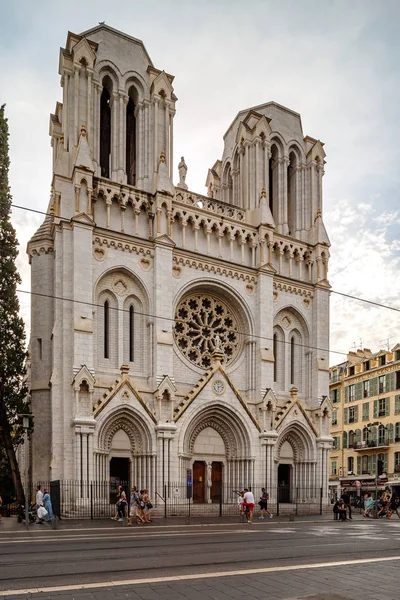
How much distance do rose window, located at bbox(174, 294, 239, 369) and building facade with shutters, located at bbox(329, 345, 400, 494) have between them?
2203cm

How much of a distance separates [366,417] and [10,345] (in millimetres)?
37411

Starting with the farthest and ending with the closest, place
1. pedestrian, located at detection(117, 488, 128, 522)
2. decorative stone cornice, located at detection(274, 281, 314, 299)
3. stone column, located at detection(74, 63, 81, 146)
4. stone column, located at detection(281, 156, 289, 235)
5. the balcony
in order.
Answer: the balcony → stone column, located at detection(281, 156, 289, 235) → decorative stone cornice, located at detection(274, 281, 314, 299) → stone column, located at detection(74, 63, 81, 146) → pedestrian, located at detection(117, 488, 128, 522)

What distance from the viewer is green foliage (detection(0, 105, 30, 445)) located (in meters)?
28.1

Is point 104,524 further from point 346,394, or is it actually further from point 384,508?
point 346,394

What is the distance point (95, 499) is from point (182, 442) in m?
5.11

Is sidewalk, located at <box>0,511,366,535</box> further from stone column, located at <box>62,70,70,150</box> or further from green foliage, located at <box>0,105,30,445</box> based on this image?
stone column, located at <box>62,70,70,150</box>

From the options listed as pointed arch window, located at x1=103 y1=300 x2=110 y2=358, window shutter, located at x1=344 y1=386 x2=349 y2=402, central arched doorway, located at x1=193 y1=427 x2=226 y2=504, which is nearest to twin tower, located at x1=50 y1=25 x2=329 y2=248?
pointed arch window, located at x1=103 y1=300 x2=110 y2=358

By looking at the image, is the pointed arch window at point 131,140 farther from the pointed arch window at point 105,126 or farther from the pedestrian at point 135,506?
the pedestrian at point 135,506

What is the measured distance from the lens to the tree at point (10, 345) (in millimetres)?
27969

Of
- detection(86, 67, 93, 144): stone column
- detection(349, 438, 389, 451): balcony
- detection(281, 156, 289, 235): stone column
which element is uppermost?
detection(86, 67, 93, 144): stone column

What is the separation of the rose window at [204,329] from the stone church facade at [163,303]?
0.10m

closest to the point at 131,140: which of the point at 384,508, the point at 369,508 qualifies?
the point at 369,508

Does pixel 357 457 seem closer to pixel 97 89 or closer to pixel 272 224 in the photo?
pixel 272 224

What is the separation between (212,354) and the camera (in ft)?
109
